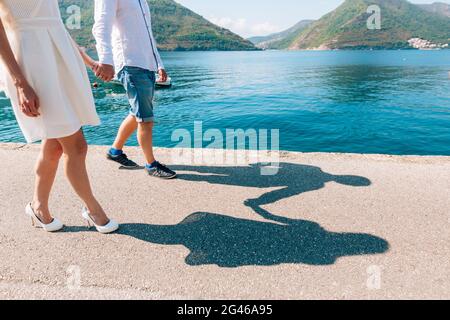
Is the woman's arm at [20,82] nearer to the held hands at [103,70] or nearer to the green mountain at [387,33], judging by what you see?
the held hands at [103,70]

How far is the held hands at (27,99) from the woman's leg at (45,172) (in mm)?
471

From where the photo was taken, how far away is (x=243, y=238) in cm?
267

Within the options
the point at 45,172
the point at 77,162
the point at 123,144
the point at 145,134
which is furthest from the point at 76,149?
the point at 123,144

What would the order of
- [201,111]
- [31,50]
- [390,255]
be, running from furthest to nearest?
1. [201,111]
2. [390,255]
3. [31,50]

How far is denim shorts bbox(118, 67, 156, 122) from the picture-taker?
3541 millimetres

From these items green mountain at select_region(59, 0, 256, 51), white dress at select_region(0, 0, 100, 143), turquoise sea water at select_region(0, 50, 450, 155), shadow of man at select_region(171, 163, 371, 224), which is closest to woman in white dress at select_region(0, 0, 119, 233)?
white dress at select_region(0, 0, 100, 143)

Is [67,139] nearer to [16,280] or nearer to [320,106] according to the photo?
[16,280]

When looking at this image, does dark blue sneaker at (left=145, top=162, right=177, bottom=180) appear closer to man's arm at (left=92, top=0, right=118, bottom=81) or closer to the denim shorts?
the denim shorts

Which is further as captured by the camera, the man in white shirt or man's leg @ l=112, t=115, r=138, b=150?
man's leg @ l=112, t=115, r=138, b=150

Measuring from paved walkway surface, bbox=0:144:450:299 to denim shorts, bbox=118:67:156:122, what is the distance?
0.84m

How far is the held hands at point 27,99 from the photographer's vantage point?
207 centimetres

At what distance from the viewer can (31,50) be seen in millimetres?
2113

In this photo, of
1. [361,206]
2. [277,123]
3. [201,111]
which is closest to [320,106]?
[277,123]
